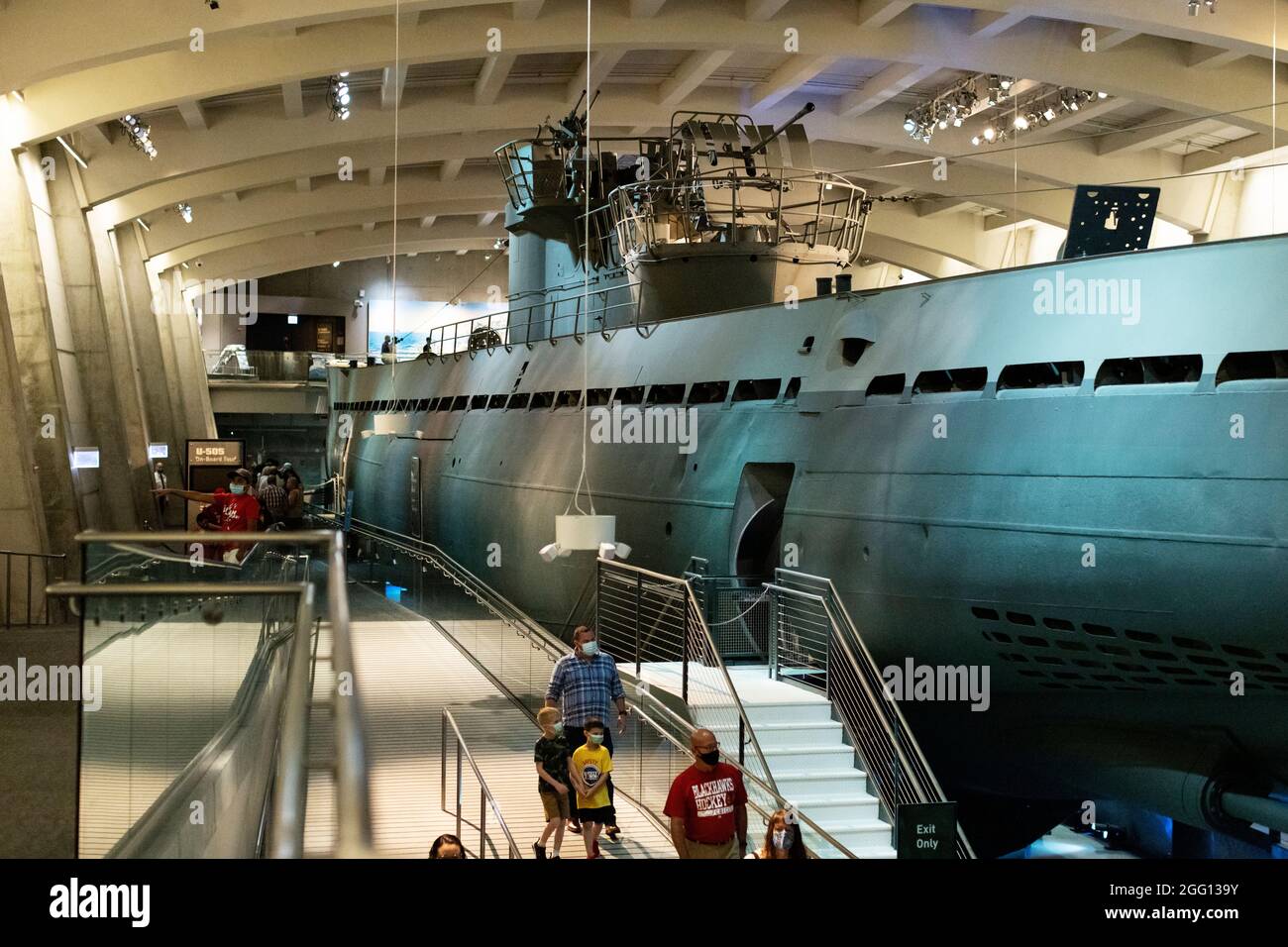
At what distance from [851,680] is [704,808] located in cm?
276

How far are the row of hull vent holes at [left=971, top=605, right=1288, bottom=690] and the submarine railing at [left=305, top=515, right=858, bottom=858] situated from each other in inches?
68.9

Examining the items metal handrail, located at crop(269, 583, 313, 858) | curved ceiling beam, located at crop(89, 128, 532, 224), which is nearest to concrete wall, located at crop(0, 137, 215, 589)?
curved ceiling beam, located at crop(89, 128, 532, 224)

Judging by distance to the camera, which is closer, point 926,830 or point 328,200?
point 926,830

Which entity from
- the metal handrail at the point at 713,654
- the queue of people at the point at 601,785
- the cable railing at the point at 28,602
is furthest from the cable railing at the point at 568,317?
the cable railing at the point at 28,602

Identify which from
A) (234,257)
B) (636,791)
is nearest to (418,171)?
(234,257)

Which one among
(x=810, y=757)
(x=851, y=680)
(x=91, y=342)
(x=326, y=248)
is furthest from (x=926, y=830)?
(x=326, y=248)

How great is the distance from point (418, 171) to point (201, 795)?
25072mm

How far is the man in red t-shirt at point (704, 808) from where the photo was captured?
256 inches

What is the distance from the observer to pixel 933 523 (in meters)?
8.50

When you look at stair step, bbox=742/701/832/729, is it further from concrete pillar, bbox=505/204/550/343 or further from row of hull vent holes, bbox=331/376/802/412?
concrete pillar, bbox=505/204/550/343

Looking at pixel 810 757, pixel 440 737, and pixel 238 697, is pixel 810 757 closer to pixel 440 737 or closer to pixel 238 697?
pixel 440 737

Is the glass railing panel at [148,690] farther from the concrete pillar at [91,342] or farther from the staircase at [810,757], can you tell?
the concrete pillar at [91,342]

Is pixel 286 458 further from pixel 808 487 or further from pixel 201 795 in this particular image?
pixel 201 795

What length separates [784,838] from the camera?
638cm
